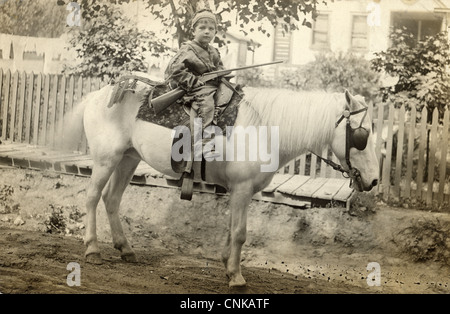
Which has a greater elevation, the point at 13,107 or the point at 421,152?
the point at 13,107

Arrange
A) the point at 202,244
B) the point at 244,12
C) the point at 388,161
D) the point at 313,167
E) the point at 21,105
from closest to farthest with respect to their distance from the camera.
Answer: the point at 244,12 < the point at 202,244 < the point at 388,161 < the point at 313,167 < the point at 21,105

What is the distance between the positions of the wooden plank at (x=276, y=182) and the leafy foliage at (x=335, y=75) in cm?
85

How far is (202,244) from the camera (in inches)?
156

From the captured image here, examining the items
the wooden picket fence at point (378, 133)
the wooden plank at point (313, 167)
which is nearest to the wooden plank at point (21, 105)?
the wooden picket fence at point (378, 133)

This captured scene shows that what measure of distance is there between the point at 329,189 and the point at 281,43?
1338 millimetres

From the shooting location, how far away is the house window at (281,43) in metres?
3.71

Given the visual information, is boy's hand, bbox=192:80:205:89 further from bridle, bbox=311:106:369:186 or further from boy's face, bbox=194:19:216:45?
bridle, bbox=311:106:369:186

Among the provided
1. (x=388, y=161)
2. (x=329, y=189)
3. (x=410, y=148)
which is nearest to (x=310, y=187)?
(x=329, y=189)

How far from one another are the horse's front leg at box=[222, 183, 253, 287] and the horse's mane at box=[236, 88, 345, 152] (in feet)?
1.41

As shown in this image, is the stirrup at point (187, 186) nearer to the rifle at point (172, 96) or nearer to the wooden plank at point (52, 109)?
the rifle at point (172, 96)

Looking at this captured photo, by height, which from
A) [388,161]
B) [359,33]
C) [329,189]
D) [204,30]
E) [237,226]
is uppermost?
[359,33]

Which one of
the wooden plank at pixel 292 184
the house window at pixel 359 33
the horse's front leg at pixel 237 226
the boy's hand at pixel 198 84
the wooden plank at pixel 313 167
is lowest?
the horse's front leg at pixel 237 226

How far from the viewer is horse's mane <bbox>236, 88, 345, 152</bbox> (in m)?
3.14

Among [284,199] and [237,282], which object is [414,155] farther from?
[237,282]
